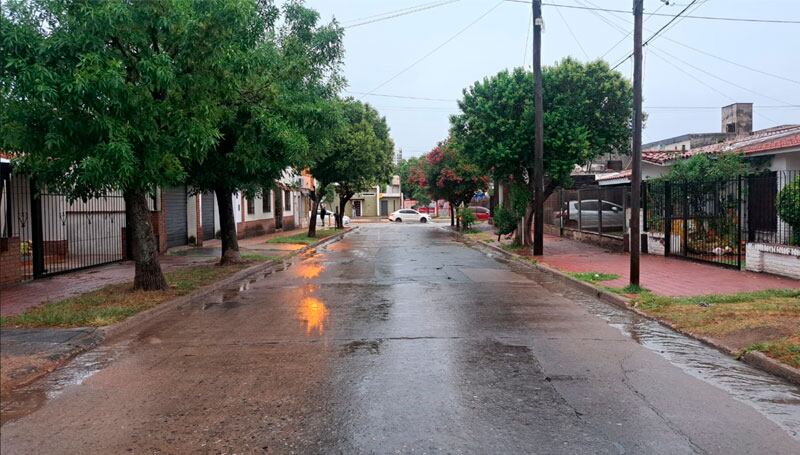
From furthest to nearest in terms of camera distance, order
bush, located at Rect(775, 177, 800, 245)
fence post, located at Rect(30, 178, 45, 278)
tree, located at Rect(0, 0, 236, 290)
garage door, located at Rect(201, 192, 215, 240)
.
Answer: garage door, located at Rect(201, 192, 215, 240) → fence post, located at Rect(30, 178, 45, 278) → bush, located at Rect(775, 177, 800, 245) → tree, located at Rect(0, 0, 236, 290)

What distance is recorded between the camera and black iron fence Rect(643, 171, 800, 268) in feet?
47.3

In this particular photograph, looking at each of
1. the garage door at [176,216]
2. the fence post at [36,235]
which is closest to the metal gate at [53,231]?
the fence post at [36,235]

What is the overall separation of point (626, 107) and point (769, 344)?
14.8 metres

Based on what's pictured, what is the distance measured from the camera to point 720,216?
16312mm

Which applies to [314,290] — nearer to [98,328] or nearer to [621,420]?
[98,328]

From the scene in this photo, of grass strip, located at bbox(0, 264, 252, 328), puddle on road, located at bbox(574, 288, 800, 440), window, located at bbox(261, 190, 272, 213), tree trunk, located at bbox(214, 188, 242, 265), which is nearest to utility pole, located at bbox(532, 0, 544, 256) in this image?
tree trunk, located at bbox(214, 188, 242, 265)

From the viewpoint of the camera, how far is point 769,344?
7172 mm

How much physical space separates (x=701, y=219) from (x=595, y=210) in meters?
7.77

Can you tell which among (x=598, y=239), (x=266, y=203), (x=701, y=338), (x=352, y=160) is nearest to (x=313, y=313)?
(x=701, y=338)

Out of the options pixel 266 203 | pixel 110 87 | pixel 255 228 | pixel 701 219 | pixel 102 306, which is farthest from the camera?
pixel 266 203

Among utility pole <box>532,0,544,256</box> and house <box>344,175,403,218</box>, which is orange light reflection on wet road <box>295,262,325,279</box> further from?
house <box>344,175,403,218</box>

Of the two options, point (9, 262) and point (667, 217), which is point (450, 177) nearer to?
point (667, 217)

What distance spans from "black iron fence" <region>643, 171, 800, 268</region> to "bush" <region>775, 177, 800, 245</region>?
0.03 m

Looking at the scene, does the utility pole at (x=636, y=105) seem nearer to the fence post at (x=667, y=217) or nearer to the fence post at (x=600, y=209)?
the fence post at (x=667, y=217)
